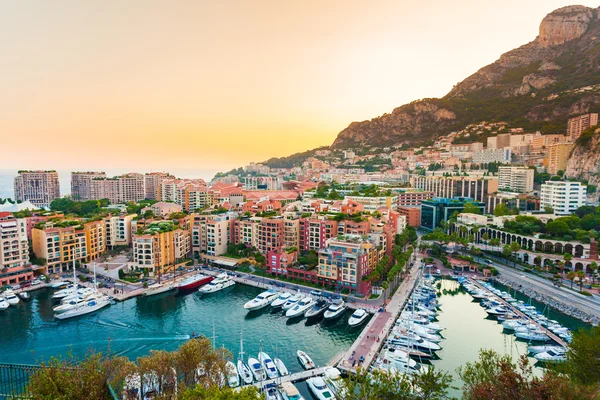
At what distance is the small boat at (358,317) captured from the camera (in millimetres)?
19953

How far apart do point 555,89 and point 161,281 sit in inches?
3795

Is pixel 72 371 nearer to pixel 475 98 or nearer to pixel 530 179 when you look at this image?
pixel 530 179

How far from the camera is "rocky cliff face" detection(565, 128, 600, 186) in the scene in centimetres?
4409

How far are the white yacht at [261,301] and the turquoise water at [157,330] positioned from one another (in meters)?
0.37

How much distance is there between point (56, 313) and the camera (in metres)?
21.5

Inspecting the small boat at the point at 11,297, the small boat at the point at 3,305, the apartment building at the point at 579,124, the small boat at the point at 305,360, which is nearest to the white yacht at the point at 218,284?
the small boat at the point at 305,360

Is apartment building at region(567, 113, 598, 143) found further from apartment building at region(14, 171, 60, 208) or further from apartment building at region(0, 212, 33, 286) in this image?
apartment building at region(14, 171, 60, 208)

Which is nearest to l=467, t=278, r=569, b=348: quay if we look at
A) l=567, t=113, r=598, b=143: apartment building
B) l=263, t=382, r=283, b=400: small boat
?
l=263, t=382, r=283, b=400: small boat

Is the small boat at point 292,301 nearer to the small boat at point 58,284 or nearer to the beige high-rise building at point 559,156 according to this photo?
the small boat at point 58,284

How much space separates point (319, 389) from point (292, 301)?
29.4ft

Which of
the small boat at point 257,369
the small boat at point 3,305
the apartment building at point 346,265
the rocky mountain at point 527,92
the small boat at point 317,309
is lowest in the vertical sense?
the small boat at point 257,369

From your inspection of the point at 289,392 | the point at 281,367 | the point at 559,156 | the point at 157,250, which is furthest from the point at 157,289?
the point at 559,156

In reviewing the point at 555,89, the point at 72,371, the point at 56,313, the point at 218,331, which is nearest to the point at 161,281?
the point at 56,313

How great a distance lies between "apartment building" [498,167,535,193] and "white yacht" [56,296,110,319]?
170 ft
